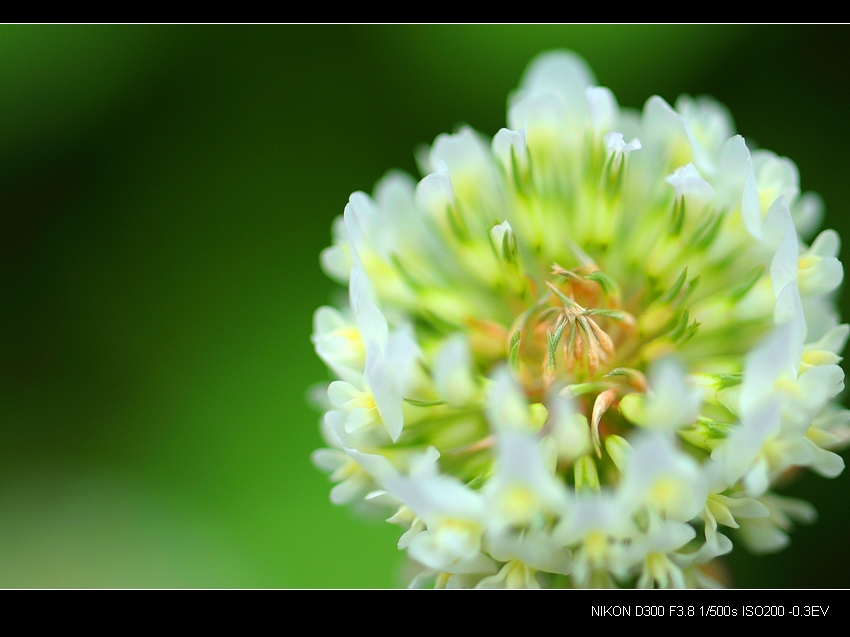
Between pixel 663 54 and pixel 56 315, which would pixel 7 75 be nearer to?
pixel 56 315

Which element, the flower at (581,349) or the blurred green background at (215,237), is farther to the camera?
the blurred green background at (215,237)

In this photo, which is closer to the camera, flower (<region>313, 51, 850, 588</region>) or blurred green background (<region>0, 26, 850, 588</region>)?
flower (<region>313, 51, 850, 588</region>)

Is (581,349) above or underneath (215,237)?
underneath

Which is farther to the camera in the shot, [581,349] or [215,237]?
[215,237]

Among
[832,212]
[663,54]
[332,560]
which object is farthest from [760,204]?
[332,560]
